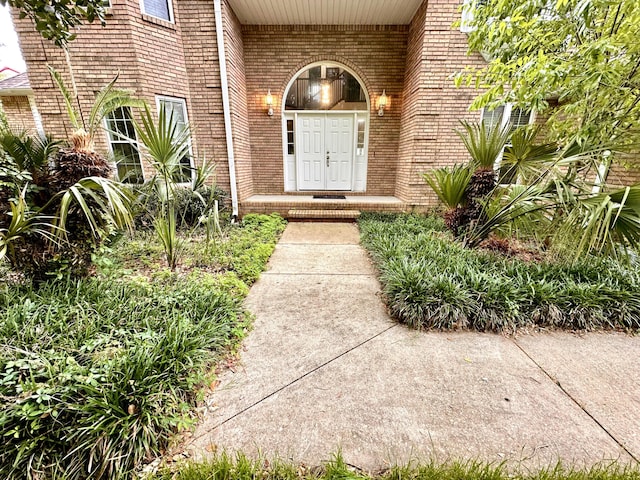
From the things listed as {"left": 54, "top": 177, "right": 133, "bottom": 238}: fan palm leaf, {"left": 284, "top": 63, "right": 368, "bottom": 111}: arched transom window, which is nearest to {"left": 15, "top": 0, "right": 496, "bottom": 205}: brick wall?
{"left": 284, "top": 63, "right": 368, "bottom": 111}: arched transom window

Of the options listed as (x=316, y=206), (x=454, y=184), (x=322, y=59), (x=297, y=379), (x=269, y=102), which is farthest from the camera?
(x=269, y=102)

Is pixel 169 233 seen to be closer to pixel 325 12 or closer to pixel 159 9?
pixel 159 9

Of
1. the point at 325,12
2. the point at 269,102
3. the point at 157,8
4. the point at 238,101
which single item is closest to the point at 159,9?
the point at 157,8

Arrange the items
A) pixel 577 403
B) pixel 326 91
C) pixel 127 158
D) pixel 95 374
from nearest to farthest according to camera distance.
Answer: pixel 95 374, pixel 577 403, pixel 127 158, pixel 326 91

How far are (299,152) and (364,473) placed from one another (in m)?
6.78

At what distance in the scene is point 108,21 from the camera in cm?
458

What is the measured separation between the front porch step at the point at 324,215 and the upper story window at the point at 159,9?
4.41 metres

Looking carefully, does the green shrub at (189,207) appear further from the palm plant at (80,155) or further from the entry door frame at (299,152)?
the entry door frame at (299,152)

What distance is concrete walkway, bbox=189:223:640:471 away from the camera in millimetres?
1387

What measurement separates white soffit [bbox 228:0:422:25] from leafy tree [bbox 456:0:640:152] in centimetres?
336

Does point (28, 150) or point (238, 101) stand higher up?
point (238, 101)

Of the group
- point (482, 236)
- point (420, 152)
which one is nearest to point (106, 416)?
point (482, 236)

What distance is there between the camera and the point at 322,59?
247 inches

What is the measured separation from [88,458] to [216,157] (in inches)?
212
